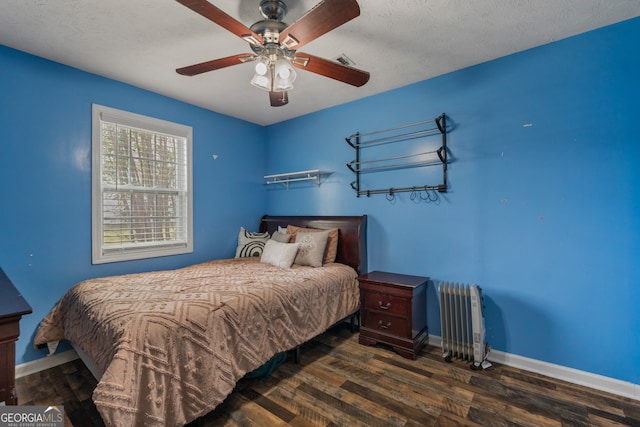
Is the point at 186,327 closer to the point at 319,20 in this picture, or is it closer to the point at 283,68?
the point at 283,68

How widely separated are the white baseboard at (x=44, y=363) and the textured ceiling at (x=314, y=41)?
97.3 inches

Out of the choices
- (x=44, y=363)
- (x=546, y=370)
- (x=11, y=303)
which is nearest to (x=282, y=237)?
(x=44, y=363)

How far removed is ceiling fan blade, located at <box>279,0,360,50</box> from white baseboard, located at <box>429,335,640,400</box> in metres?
2.71

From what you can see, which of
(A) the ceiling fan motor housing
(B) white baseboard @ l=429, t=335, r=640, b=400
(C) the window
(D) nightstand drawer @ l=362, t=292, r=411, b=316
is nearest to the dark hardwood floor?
(B) white baseboard @ l=429, t=335, r=640, b=400

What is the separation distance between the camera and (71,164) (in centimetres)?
247

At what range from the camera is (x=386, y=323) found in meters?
2.58

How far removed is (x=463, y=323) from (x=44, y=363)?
3.48 metres

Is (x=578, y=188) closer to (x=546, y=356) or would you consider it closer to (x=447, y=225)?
(x=447, y=225)

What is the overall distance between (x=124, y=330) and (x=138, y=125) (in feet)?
7.39

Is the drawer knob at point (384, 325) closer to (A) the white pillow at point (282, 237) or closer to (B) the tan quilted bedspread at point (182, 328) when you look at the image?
(B) the tan quilted bedspread at point (182, 328)

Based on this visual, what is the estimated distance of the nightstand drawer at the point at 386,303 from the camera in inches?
97.4

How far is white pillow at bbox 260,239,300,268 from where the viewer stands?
116 inches

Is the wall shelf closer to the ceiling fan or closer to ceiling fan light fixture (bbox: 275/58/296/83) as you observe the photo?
the ceiling fan

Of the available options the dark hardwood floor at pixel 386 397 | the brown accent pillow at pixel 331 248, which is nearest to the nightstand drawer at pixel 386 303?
the dark hardwood floor at pixel 386 397
